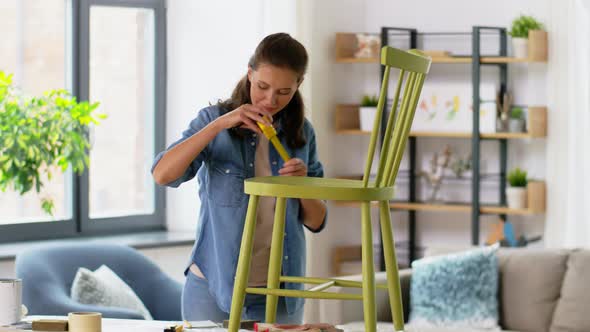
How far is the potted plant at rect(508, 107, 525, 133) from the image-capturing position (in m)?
5.37

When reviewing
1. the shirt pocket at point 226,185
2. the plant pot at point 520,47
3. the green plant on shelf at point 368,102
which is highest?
the plant pot at point 520,47

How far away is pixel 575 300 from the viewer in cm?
445

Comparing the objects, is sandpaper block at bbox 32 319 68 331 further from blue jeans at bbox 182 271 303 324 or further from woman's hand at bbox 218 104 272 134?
woman's hand at bbox 218 104 272 134

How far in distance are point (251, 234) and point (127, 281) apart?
2.73m

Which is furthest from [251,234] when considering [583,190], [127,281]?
[583,190]

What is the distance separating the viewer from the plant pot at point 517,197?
534cm

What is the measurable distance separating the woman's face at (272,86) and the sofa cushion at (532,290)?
2.48 m

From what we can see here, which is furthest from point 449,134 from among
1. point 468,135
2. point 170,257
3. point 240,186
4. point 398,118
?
point 398,118

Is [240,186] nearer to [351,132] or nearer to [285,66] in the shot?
[285,66]

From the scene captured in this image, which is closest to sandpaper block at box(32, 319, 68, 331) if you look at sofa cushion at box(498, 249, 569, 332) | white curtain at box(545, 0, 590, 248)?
sofa cushion at box(498, 249, 569, 332)

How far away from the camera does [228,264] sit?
2.56 meters

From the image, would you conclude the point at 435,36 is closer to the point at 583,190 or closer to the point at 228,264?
the point at 583,190

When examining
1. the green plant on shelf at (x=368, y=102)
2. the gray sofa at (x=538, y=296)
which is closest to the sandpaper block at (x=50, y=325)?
the gray sofa at (x=538, y=296)

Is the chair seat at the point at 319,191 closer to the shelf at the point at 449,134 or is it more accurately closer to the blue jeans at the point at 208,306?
the blue jeans at the point at 208,306
